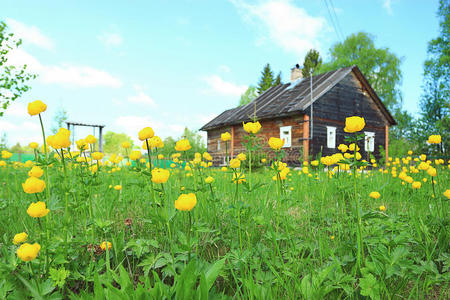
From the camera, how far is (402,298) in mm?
1327

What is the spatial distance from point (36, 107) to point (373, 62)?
31104 millimetres

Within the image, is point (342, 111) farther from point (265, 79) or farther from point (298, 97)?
point (265, 79)

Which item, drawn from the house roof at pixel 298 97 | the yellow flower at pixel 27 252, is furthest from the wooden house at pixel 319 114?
the yellow flower at pixel 27 252

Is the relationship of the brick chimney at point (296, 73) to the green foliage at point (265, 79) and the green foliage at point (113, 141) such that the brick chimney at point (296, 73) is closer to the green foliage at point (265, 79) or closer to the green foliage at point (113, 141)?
the green foliage at point (265, 79)

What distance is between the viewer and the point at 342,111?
14.8 m

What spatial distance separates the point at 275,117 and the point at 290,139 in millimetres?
1558

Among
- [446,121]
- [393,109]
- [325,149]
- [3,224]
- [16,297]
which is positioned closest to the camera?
[16,297]

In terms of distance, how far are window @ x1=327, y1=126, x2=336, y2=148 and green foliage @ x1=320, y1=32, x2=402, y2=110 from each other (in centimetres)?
1523

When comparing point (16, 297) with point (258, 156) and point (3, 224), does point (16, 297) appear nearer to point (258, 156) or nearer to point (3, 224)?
point (3, 224)

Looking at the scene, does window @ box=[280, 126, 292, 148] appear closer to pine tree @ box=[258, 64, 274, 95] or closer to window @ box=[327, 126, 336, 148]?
window @ box=[327, 126, 336, 148]

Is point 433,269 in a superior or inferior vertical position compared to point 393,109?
inferior

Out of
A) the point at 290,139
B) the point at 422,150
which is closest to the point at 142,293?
the point at 290,139

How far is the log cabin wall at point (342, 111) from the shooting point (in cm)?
1380

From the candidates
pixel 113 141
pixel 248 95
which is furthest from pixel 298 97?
pixel 113 141
